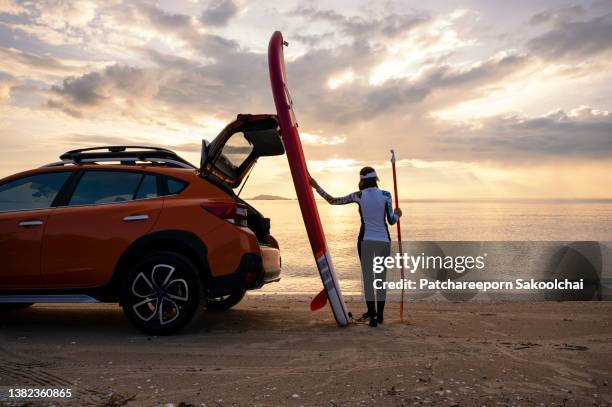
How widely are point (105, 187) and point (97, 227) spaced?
19.3 inches

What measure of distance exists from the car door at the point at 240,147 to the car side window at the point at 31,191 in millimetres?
1696

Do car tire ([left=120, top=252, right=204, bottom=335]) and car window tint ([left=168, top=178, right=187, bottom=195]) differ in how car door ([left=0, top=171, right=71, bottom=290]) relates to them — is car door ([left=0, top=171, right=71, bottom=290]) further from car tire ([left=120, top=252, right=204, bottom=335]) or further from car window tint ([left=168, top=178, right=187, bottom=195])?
car window tint ([left=168, top=178, right=187, bottom=195])

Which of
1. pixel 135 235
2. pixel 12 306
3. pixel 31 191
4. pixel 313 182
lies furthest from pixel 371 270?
pixel 12 306

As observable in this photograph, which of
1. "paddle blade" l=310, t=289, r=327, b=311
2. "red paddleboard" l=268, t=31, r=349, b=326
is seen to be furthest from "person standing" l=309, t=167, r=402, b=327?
"paddle blade" l=310, t=289, r=327, b=311

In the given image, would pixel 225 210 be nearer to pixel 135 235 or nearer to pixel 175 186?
pixel 175 186

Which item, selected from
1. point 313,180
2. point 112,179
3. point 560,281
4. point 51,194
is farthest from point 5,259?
point 560,281

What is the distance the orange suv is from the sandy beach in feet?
1.56

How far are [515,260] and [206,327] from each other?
15.3 metres

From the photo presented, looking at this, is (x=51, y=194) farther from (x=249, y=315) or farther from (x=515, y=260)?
(x=515, y=260)

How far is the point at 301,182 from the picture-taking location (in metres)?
6.39

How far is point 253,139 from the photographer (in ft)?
21.5

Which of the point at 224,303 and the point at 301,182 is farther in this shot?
the point at 224,303

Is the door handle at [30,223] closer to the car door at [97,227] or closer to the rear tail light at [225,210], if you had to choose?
the car door at [97,227]

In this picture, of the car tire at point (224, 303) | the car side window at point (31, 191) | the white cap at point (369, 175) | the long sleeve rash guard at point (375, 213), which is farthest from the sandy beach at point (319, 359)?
the white cap at point (369, 175)
